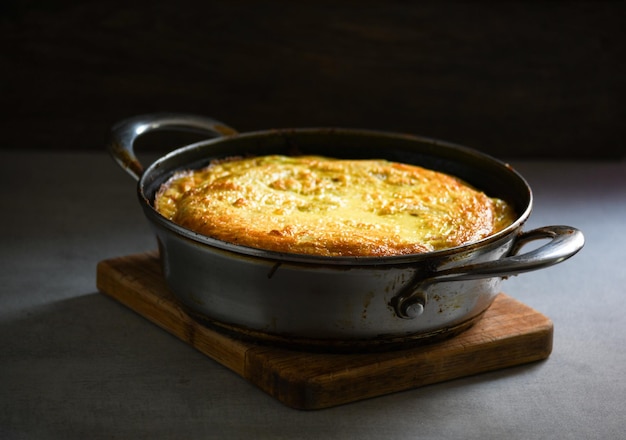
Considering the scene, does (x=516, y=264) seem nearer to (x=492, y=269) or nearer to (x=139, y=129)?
(x=492, y=269)

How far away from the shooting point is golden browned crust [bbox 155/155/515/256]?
2102 millimetres

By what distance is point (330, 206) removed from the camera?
7.75ft

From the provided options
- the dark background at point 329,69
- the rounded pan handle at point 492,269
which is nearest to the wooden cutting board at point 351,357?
the rounded pan handle at point 492,269

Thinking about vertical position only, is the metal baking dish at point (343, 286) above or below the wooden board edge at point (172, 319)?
above

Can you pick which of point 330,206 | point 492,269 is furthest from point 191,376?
point 492,269

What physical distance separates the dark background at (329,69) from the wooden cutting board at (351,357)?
69.7 inches

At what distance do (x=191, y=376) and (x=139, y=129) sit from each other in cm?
84

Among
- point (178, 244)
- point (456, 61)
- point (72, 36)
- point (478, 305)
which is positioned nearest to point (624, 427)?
point (478, 305)

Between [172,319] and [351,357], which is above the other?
[351,357]

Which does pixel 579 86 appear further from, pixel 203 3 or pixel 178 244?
pixel 178 244

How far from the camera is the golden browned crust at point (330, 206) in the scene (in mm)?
2102

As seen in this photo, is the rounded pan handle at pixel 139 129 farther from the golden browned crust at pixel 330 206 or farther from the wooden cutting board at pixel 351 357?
the wooden cutting board at pixel 351 357

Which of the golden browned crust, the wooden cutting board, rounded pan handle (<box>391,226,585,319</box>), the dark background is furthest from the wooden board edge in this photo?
the dark background

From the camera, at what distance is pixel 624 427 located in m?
2.04
